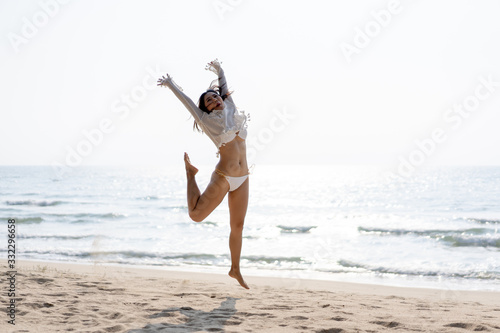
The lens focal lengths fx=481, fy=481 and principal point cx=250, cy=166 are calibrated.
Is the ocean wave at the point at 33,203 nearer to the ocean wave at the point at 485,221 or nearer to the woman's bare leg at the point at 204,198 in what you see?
the ocean wave at the point at 485,221

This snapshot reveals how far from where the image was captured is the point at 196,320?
13.5 feet

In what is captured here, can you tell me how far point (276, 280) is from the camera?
23.7 feet

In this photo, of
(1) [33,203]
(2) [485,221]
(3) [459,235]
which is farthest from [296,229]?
(1) [33,203]

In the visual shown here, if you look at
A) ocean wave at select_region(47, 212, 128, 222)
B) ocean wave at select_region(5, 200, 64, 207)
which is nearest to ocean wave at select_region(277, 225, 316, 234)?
ocean wave at select_region(47, 212, 128, 222)

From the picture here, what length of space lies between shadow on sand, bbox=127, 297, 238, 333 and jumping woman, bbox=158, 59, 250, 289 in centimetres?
84

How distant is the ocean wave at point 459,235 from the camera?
13.2 meters

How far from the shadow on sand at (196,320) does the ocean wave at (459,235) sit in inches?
405

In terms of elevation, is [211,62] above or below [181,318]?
above

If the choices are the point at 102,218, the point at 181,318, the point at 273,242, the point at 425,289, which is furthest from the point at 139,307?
the point at 102,218

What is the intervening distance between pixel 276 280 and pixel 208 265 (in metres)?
2.38

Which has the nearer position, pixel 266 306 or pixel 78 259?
pixel 266 306

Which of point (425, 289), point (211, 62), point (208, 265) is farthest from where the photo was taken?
point (208, 265)

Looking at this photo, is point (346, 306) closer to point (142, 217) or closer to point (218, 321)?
point (218, 321)

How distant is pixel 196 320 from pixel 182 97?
2.14 meters
